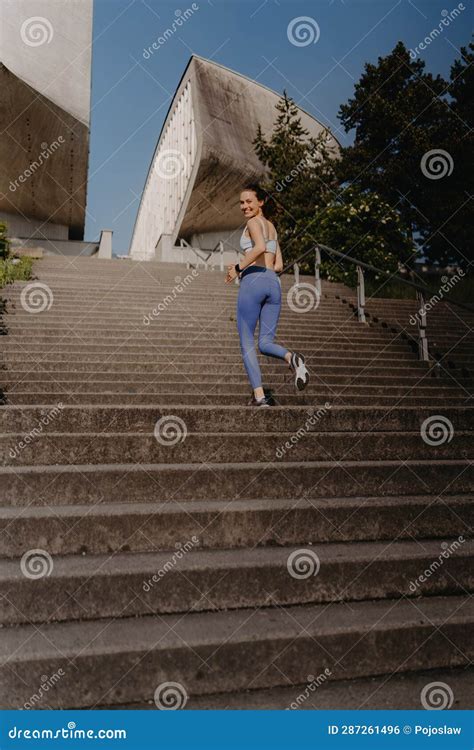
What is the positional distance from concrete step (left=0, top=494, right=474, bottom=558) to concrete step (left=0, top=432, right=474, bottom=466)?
0.47 metres

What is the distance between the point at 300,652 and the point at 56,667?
2.81 feet

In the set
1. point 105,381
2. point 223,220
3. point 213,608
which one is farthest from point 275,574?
point 223,220

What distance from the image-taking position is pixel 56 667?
6.39 feet

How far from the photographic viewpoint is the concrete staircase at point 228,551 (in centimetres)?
204

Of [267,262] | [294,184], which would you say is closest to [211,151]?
[294,184]
